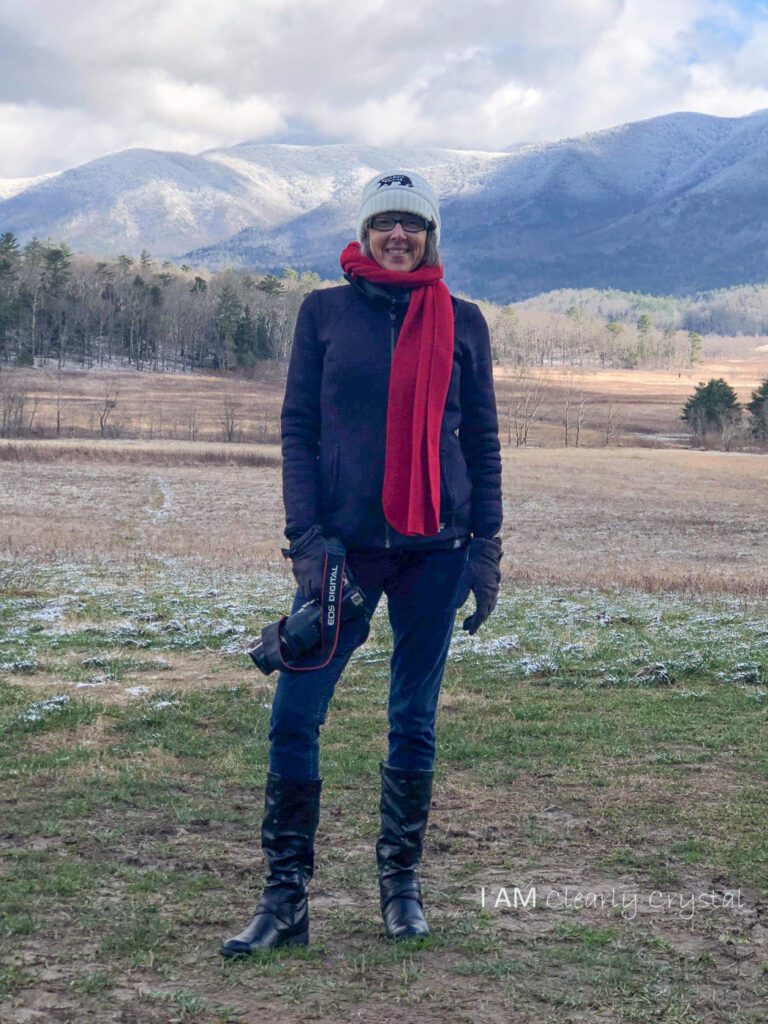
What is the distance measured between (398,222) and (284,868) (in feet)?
8.80

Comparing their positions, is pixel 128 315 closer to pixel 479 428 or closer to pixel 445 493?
pixel 479 428

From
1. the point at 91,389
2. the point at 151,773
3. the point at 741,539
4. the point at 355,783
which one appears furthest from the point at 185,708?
the point at 91,389

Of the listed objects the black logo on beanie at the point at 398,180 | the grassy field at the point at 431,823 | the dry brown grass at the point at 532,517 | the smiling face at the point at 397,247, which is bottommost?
the dry brown grass at the point at 532,517

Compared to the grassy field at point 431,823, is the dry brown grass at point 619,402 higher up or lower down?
higher up

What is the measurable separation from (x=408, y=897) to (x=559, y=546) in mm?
29819

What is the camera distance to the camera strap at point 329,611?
4.18 metres

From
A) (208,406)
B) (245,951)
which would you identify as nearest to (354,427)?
(245,951)

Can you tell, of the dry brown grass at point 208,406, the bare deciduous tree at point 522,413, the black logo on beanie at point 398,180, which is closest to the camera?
the black logo on beanie at point 398,180

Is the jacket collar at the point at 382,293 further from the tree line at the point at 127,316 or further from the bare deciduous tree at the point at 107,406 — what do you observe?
the tree line at the point at 127,316

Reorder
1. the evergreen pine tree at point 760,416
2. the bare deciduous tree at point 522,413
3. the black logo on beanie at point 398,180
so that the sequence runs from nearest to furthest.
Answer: the black logo on beanie at point 398,180
the evergreen pine tree at point 760,416
the bare deciduous tree at point 522,413

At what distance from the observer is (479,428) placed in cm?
462

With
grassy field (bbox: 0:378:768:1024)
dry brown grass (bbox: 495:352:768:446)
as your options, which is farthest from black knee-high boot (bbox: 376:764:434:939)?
dry brown grass (bbox: 495:352:768:446)

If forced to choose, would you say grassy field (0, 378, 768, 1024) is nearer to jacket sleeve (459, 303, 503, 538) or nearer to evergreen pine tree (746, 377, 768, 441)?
jacket sleeve (459, 303, 503, 538)

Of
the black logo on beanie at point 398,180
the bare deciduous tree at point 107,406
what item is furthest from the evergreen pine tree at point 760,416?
the black logo on beanie at point 398,180
